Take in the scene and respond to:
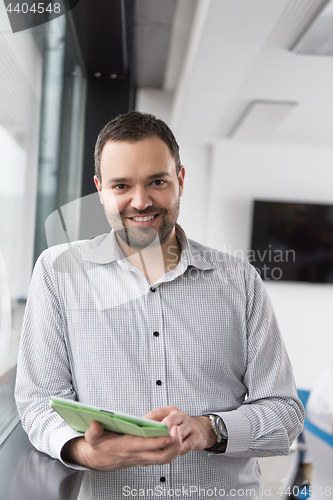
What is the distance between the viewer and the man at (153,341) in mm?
935

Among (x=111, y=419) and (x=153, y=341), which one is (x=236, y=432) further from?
(x=111, y=419)

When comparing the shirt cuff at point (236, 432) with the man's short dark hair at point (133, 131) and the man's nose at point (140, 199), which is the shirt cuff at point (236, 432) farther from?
the man's short dark hair at point (133, 131)

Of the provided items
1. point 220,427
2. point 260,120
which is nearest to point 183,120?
point 260,120

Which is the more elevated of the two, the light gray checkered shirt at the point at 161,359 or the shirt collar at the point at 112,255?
the shirt collar at the point at 112,255

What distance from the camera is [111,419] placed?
2.06 feet

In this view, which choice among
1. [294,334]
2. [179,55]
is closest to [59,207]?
[179,55]

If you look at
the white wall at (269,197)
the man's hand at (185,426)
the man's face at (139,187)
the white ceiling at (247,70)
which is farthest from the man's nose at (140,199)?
the white wall at (269,197)

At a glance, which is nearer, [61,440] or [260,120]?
[61,440]

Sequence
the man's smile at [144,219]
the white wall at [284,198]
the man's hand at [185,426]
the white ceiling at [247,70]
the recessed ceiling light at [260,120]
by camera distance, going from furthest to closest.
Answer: the white wall at [284,198]
the recessed ceiling light at [260,120]
the white ceiling at [247,70]
the man's smile at [144,219]
the man's hand at [185,426]

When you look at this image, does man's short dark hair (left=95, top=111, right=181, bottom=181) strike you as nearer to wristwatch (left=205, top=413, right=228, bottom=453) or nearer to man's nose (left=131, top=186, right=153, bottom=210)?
man's nose (left=131, top=186, right=153, bottom=210)

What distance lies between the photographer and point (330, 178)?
3740mm

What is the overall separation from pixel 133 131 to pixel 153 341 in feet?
1.55

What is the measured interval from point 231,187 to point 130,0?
7.77ft

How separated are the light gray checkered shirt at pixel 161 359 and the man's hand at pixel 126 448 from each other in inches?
6.8
